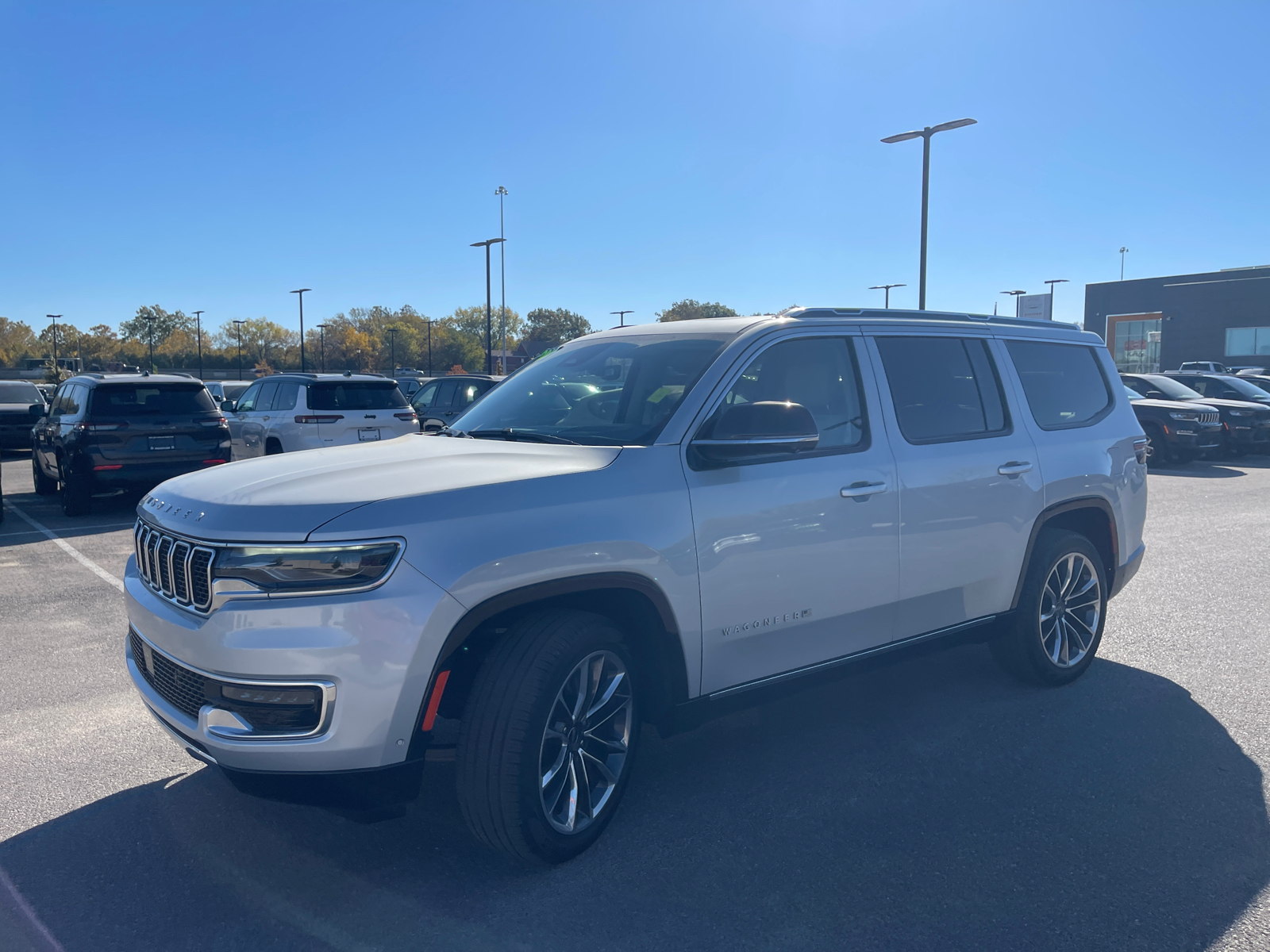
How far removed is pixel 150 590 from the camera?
10.8 feet

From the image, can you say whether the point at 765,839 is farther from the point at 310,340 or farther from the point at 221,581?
the point at 310,340

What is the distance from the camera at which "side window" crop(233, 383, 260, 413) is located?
603 inches

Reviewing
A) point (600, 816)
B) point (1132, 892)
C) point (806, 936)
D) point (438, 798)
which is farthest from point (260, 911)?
point (1132, 892)

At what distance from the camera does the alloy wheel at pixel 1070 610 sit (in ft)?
16.1

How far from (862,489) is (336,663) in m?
2.20

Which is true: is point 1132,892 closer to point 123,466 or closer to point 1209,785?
point 1209,785

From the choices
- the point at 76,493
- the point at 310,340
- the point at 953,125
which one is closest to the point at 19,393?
the point at 76,493

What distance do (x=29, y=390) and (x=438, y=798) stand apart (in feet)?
76.4

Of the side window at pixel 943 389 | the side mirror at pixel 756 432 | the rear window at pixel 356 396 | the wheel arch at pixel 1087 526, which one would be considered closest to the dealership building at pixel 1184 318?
the rear window at pixel 356 396

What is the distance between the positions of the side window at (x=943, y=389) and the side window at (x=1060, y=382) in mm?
312

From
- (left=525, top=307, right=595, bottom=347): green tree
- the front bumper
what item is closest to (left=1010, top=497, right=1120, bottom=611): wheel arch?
the front bumper

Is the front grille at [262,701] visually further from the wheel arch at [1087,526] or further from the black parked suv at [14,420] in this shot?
the black parked suv at [14,420]

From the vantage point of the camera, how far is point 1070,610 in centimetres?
505

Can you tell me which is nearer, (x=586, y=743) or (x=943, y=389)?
(x=586, y=743)
